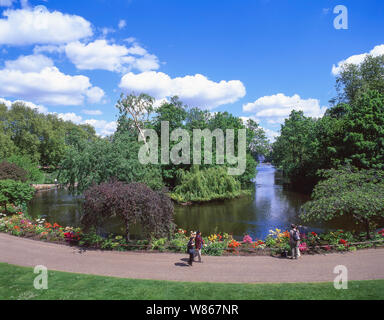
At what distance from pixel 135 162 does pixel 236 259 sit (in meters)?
13.9

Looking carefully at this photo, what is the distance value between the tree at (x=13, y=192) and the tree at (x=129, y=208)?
1416 cm

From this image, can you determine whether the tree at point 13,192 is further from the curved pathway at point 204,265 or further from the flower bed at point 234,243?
the curved pathway at point 204,265

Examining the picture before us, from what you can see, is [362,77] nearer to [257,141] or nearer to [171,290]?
[257,141]

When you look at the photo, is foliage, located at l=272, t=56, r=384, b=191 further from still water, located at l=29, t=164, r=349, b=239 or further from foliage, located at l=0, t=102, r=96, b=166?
foliage, located at l=0, t=102, r=96, b=166

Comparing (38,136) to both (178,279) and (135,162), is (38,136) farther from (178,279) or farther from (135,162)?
(178,279)

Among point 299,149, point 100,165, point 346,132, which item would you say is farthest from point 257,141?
point 100,165

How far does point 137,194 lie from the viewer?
14.2 metres

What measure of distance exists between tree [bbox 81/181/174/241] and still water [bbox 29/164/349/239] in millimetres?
6906

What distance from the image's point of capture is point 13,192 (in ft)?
79.8

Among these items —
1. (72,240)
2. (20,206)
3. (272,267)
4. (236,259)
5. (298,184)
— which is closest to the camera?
(272,267)

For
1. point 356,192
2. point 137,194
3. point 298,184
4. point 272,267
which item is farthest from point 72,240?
point 298,184

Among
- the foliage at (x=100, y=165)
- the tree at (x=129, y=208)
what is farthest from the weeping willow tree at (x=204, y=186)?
the tree at (x=129, y=208)

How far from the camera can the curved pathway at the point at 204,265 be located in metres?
10.4
